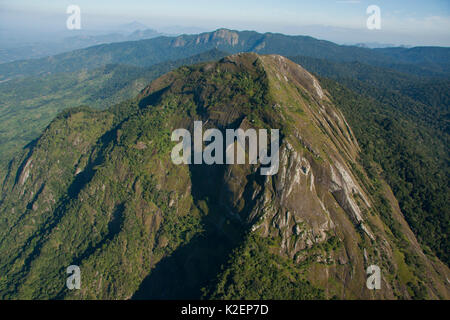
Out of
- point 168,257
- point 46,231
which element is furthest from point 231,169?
point 46,231

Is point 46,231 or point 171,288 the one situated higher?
point 46,231

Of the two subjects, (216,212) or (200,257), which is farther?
(216,212)

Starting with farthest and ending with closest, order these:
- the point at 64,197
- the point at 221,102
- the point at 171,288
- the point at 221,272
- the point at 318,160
→ the point at 64,197
the point at 221,102
the point at 171,288
the point at 318,160
the point at 221,272

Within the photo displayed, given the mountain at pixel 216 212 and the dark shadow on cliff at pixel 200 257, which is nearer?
the mountain at pixel 216 212

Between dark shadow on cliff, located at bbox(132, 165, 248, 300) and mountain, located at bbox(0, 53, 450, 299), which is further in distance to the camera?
dark shadow on cliff, located at bbox(132, 165, 248, 300)
